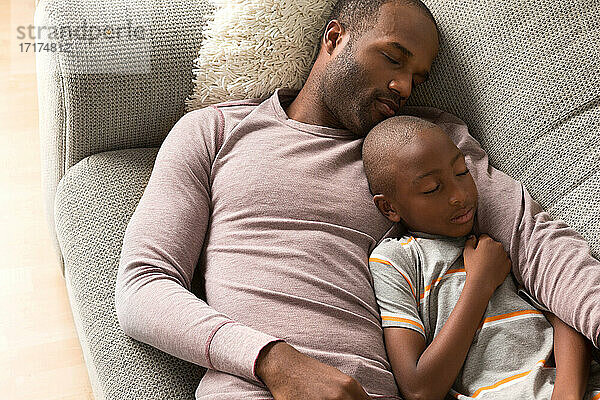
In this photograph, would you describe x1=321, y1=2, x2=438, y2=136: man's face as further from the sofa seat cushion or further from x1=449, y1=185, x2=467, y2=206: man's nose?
the sofa seat cushion

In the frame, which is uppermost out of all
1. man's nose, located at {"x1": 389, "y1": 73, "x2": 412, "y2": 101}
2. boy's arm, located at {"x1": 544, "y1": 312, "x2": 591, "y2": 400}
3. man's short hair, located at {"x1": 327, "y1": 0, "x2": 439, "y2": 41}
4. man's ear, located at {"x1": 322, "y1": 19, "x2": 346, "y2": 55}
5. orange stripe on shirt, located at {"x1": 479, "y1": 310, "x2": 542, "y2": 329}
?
man's short hair, located at {"x1": 327, "y1": 0, "x2": 439, "y2": 41}

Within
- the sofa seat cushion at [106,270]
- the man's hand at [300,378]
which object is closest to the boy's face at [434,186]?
the man's hand at [300,378]

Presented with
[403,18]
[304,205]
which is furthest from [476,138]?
[304,205]

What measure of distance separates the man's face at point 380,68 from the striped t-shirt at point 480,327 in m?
0.27

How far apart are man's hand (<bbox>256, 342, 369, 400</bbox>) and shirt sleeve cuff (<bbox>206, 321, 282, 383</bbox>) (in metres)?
0.01

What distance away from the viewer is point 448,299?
1.25 meters

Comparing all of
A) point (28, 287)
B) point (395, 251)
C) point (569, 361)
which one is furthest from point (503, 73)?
point (28, 287)

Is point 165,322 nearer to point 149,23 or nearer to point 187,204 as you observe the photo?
point 187,204

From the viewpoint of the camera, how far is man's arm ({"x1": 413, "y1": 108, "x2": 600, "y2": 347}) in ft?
3.92

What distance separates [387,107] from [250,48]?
33 centimetres

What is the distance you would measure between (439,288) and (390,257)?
0.10 meters

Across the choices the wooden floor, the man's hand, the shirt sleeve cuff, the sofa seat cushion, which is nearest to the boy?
the man's hand

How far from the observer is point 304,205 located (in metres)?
1.32

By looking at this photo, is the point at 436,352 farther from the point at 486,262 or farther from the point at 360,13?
the point at 360,13
